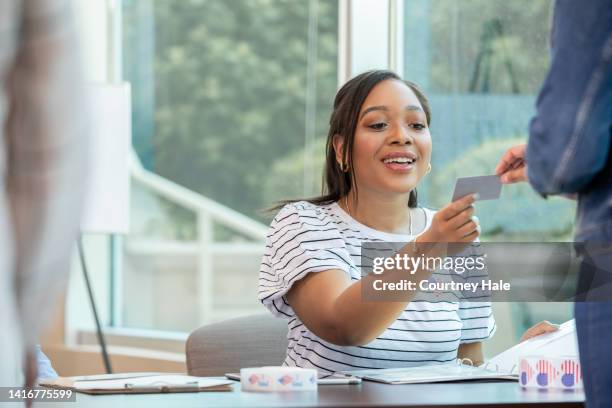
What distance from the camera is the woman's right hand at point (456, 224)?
6.11 feet

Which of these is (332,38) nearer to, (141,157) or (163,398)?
(141,157)

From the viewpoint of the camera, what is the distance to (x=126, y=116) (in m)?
3.92

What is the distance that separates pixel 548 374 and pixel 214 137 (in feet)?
9.20

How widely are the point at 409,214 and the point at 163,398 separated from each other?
3.80 ft

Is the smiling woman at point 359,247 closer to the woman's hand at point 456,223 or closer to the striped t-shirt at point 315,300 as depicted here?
the striped t-shirt at point 315,300

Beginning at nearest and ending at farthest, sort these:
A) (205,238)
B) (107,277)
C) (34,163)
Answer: (34,163)
(205,238)
(107,277)

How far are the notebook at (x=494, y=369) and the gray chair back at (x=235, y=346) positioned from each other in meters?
0.52

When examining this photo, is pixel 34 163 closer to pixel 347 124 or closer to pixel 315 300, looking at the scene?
pixel 315 300

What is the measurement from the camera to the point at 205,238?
4520mm

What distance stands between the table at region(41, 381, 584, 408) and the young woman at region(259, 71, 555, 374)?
1.32 feet

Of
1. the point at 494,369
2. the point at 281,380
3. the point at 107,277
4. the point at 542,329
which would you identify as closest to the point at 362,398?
the point at 281,380

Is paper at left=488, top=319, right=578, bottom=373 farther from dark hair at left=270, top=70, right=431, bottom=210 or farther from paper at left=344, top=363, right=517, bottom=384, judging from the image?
dark hair at left=270, top=70, right=431, bottom=210

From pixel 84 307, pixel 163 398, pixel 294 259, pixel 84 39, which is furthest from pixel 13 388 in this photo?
pixel 84 307

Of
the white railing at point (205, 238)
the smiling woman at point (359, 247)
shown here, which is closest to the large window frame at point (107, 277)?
the white railing at point (205, 238)
